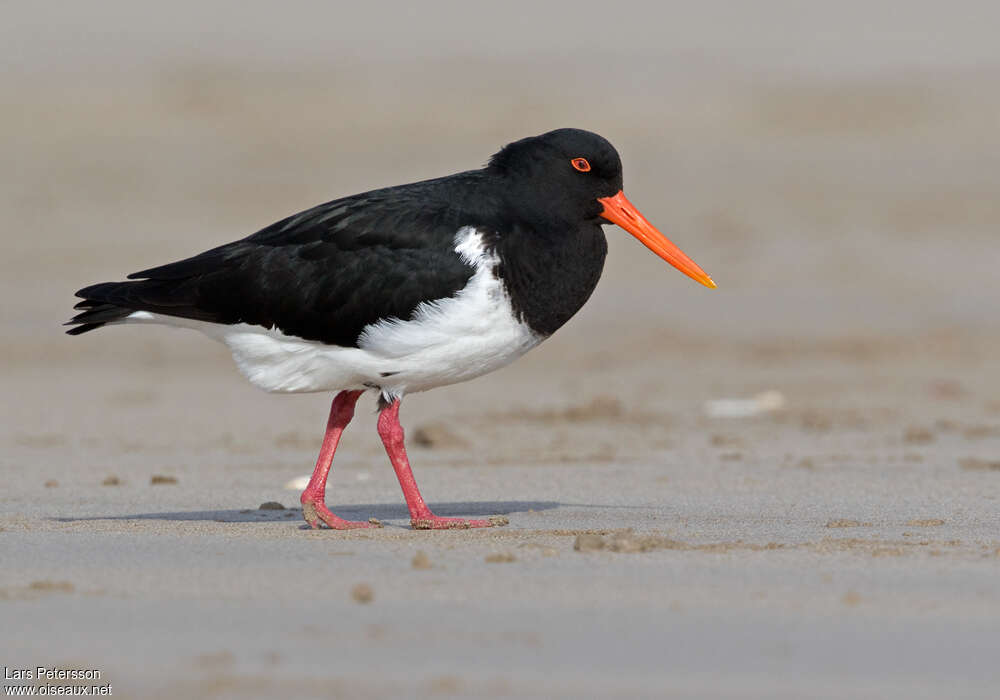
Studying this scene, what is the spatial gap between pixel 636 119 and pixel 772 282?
319 inches

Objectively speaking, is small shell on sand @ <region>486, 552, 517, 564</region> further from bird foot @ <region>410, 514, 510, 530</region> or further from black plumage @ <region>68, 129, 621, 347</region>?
black plumage @ <region>68, 129, 621, 347</region>

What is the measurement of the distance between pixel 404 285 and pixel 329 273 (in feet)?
1.20

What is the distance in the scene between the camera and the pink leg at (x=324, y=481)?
602 centimetres

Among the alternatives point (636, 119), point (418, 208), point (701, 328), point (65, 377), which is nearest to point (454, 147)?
point (636, 119)

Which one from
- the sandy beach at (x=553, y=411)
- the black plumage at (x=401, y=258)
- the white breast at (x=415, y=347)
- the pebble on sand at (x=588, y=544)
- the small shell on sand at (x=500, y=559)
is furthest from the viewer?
the black plumage at (x=401, y=258)

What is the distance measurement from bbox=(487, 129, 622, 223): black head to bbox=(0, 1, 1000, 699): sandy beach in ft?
4.36

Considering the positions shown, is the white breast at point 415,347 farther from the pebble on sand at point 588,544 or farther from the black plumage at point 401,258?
the pebble on sand at point 588,544

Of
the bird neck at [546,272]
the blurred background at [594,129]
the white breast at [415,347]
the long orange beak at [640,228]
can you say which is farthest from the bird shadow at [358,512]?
the blurred background at [594,129]

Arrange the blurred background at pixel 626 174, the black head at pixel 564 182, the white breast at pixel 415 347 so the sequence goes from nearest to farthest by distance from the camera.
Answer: the white breast at pixel 415 347 → the black head at pixel 564 182 → the blurred background at pixel 626 174

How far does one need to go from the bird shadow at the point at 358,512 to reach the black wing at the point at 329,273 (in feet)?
2.84

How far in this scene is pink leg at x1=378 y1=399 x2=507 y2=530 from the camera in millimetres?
5941

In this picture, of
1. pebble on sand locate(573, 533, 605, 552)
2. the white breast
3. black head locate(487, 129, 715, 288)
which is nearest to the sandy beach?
pebble on sand locate(573, 533, 605, 552)

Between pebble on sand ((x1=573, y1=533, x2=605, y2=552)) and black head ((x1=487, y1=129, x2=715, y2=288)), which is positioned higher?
black head ((x1=487, y1=129, x2=715, y2=288))

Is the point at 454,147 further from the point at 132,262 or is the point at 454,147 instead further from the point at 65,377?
the point at 65,377
